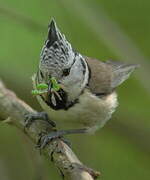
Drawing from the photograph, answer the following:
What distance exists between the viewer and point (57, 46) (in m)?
3.27

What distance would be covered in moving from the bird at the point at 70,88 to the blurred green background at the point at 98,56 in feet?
1.06

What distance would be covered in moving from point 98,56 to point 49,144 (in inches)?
99.3

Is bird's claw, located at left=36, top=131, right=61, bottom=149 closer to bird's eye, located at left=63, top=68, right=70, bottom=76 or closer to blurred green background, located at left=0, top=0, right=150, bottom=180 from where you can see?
blurred green background, located at left=0, top=0, right=150, bottom=180

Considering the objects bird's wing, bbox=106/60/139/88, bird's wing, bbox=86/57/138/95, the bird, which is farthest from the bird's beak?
bird's wing, bbox=106/60/139/88

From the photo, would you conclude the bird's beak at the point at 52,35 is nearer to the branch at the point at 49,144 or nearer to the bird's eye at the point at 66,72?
the bird's eye at the point at 66,72

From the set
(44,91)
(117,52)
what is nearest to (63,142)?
(44,91)

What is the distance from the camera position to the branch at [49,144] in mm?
2854

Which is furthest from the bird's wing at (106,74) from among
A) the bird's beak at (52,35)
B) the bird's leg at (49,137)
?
the bird's beak at (52,35)

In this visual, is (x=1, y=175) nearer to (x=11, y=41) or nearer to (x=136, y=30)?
(x=11, y=41)

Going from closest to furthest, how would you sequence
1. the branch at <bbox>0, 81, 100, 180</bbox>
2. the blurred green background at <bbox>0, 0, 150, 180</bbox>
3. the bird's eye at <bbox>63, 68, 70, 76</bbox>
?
the branch at <bbox>0, 81, 100, 180</bbox>
the bird's eye at <bbox>63, 68, 70, 76</bbox>
the blurred green background at <bbox>0, 0, 150, 180</bbox>

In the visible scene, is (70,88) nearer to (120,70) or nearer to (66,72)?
(66,72)

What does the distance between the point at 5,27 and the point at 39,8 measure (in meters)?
0.40

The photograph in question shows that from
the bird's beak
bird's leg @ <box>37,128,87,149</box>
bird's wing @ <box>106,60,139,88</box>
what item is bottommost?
bird's wing @ <box>106,60,139,88</box>

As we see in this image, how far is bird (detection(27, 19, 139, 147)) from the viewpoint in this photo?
3.25 m
